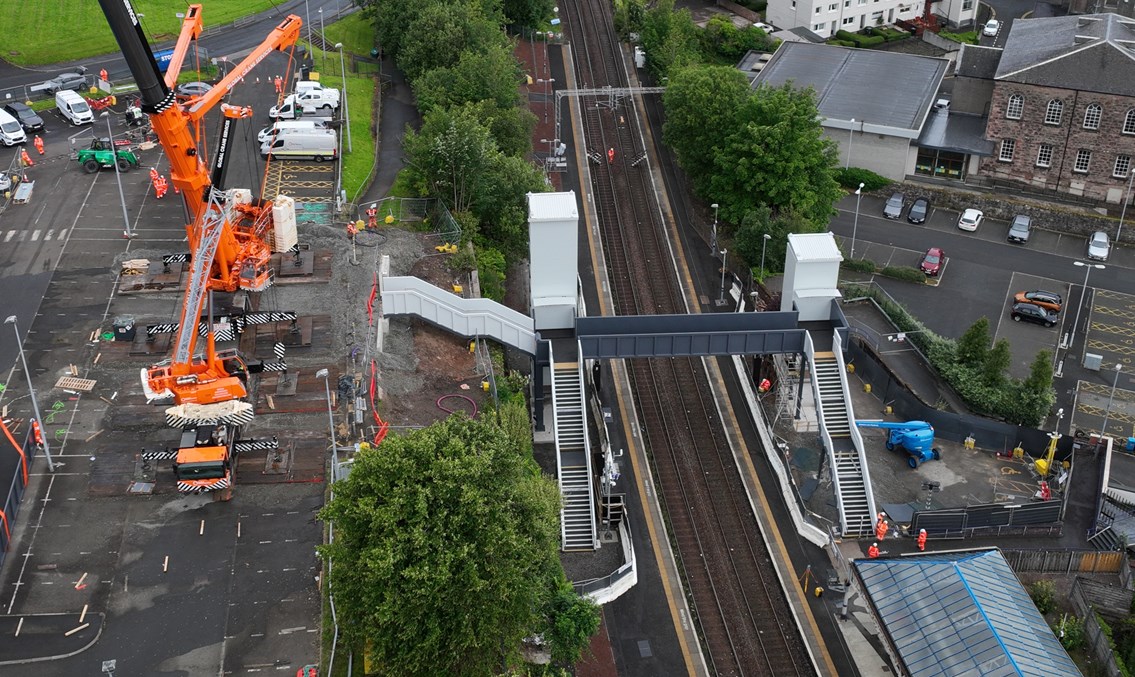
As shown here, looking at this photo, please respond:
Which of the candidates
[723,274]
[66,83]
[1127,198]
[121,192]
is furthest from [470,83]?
[1127,198]

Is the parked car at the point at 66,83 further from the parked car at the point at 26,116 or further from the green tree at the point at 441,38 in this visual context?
the green tree at the point at 441,38

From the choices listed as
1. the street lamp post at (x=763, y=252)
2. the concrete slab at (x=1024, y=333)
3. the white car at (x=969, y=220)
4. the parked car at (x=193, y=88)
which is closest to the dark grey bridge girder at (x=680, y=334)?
the street lamp post at (x=763, y=252)

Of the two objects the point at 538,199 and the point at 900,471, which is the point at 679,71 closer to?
the point at 538,199

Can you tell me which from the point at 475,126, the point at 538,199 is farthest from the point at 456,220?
the point at 538,199

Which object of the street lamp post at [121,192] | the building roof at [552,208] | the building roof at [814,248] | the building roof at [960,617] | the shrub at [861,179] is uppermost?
the building roof at [552,208]

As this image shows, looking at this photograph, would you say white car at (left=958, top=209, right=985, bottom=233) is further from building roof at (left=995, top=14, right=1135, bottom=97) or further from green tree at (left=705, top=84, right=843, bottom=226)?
green tree at (left=705, top=84, right=843, bottom=226)

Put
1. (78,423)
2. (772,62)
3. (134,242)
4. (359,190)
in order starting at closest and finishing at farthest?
(78,423)
(134,242)
(359,190)
(772,62)

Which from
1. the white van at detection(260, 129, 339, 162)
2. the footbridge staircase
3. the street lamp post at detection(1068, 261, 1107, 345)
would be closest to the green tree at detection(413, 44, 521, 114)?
the white van at detection(260, 129, 339, 162)
